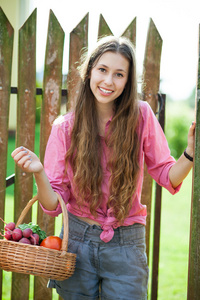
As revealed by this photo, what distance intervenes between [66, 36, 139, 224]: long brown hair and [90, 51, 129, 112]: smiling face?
1.7 inches

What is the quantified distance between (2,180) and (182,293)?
89.4 inches

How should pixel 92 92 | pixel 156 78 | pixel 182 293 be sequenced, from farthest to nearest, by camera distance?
pixel 182 293 → pixel 156 78 → pixel 92 92

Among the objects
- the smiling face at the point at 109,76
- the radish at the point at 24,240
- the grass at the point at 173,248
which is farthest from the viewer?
the grass at the point at 173,248

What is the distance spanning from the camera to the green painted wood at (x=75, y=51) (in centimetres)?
349

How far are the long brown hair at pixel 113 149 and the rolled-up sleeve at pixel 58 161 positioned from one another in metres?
0.06

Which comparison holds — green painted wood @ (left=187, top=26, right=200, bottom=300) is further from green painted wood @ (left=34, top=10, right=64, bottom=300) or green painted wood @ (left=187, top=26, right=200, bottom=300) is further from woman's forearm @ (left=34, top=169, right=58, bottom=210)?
green painted wood @ (left=34, top=10, right=64, bottom=300)

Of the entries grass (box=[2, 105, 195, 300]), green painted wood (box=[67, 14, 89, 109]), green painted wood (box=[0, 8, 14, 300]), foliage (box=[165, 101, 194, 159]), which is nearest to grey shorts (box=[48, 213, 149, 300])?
green painted wood (box=[0, 8, 14, 300])

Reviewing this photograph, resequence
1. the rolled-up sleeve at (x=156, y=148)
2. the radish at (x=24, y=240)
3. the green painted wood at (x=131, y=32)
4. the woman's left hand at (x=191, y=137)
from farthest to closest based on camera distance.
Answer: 1. the green painted wood at (x=131, y=32)
2. the rolled-up sleeve at (x=156, y=148)
3. the radish at (x=24, y=240)
4. the woman's left hand at (x=191, y=137)

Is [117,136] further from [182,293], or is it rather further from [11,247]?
[182,293]

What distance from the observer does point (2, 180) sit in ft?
11.2

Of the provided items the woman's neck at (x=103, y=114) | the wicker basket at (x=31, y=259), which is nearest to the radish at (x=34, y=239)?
the wicker basket at (x=31, y=259)

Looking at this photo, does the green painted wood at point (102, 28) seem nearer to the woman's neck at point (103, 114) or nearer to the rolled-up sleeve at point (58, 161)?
the woman's neck at point (103, 114)

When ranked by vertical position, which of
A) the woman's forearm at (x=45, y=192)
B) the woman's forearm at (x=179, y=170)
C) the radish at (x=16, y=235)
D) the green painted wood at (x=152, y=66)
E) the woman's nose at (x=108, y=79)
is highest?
the green painted wood at (x=152, y=66)

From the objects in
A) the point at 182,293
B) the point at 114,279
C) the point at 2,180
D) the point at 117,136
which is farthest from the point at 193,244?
the point at 182,293
